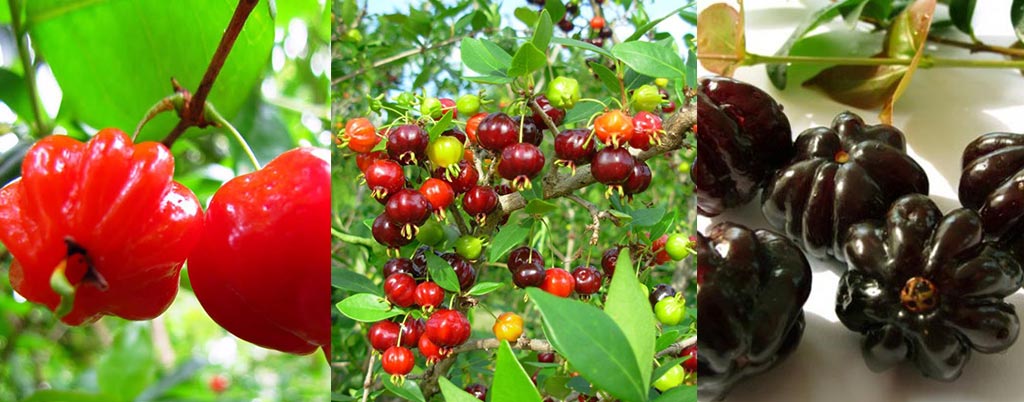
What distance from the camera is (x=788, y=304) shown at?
0.36 m

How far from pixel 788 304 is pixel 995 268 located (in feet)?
0.36

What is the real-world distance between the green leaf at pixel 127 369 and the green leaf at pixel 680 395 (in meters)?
0.21

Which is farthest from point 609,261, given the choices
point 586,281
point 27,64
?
point 27,64

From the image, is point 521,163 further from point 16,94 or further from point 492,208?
point 16,94

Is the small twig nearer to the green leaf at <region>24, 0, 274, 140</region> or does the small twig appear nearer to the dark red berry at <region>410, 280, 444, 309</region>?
the green leaf at <region>24, 0, 274, 140</region>

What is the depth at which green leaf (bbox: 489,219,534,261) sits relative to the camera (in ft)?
1.02

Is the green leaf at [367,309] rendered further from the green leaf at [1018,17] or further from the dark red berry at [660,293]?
the green leaf at [1018,17]

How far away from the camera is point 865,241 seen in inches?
15.0

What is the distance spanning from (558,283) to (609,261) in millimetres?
30

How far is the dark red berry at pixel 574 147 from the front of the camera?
0.30 meters

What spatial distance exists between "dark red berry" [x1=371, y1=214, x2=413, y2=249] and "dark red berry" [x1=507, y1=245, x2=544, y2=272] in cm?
5

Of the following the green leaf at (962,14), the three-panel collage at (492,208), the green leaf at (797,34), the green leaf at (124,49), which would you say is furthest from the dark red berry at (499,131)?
the green leaf at (962,14)

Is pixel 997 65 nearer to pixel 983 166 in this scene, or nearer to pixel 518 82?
pixel 983 166

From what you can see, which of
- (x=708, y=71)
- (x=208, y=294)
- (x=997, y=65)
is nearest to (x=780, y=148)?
(x=708, y=71)
